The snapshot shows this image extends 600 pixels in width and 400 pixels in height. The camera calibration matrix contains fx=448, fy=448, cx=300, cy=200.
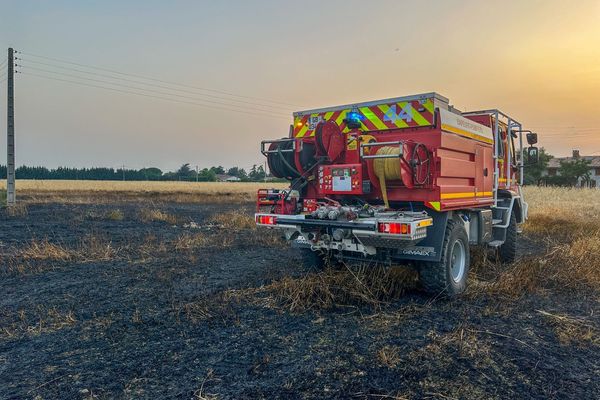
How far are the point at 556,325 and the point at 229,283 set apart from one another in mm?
4004

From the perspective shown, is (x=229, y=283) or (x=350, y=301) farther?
(x=229, y=283)

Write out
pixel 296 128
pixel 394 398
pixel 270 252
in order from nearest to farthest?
pixel 394 398 < pixel 296 128 < pixel 270 252

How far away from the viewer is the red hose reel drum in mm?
5762

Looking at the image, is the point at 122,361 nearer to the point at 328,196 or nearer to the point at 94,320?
the point at 94,320

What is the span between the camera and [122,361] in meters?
3.64

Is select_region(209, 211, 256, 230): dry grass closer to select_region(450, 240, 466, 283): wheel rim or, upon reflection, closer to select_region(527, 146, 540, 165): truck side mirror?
select_region(527, 146, 540, 165): truck side mirror

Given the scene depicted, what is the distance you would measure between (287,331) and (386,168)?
2.17 meters

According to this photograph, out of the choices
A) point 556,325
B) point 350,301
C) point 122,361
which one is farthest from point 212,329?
point 556,325

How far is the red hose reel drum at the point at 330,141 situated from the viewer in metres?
5.76

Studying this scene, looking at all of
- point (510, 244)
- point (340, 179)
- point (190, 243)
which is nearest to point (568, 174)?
point (510, 244)

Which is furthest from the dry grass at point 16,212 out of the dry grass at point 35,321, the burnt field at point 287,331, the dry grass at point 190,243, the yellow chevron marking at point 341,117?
the yellow chevron marking at point 341,117

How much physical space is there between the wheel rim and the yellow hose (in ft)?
4.30

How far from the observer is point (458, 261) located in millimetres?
6020

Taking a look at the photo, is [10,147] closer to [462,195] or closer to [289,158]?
[289,158]
